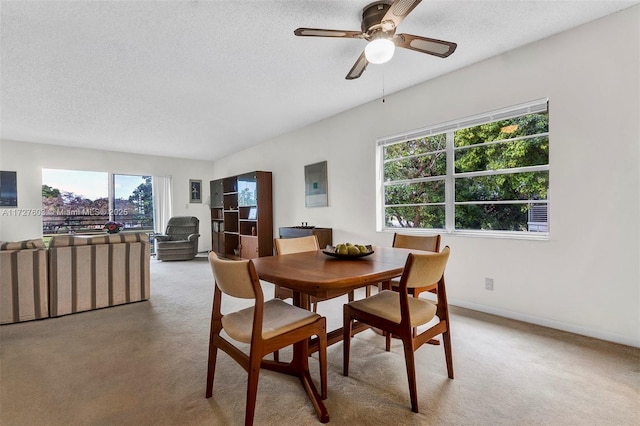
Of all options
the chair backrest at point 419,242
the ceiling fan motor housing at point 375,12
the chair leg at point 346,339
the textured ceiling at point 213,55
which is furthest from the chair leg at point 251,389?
the textured ceiling at point 213,55

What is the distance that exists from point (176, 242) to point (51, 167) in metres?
2.82

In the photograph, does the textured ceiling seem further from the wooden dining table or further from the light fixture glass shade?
the wooden dining table

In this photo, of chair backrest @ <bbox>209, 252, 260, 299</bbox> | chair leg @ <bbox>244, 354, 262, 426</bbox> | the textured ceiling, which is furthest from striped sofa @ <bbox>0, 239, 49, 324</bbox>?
chair leg @ <bbox>244, 354, 262, 426</bbox>

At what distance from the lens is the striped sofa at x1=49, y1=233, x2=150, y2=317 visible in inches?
114

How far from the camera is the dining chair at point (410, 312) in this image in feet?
4.68

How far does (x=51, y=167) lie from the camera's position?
→ 18.6 ft

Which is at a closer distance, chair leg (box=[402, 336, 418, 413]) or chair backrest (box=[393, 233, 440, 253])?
chair leg (box=[402, 336, 418, 413])

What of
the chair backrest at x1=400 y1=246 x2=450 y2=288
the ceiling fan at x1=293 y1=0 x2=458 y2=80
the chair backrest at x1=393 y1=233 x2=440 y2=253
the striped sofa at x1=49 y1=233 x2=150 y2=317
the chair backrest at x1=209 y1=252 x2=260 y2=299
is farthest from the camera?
the striped sofa at x1=49 y1=233 x2=150 y2=317

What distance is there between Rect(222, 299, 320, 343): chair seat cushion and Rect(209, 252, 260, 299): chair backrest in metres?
0.20

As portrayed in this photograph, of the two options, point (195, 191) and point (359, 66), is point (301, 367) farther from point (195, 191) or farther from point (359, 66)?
point (195, 191)

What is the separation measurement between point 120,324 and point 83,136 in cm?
422

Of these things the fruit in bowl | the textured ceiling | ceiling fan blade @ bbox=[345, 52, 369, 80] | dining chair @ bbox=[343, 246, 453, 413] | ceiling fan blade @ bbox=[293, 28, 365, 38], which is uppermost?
the textured ceiling

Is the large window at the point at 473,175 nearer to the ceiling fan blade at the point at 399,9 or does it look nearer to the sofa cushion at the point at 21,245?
the ceiling fan blade at the point at 399,9

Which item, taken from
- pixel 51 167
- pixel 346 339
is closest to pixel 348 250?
pixel 346 339
